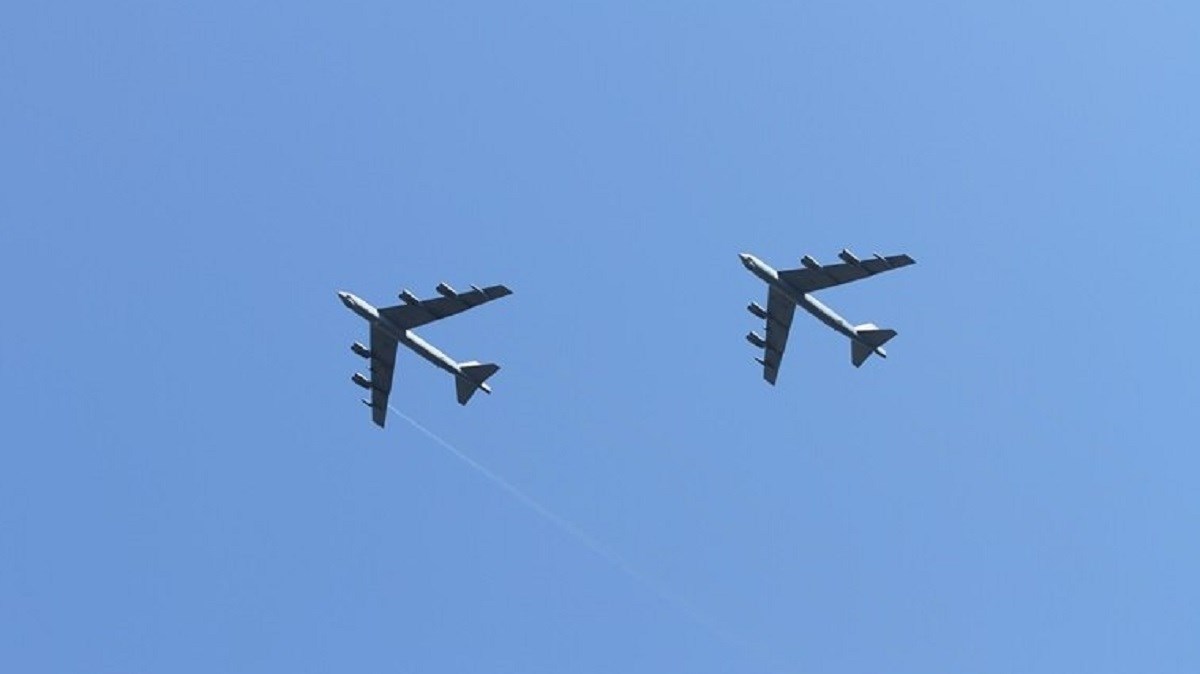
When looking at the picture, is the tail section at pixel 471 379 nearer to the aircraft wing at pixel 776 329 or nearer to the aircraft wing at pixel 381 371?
the aircraft wing at pixel 381 371

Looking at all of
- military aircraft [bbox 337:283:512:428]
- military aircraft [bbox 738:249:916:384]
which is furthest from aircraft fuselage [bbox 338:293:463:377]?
military aircraft [bbox 738:249:916:384]

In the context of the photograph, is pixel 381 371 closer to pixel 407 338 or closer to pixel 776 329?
pixel 407 338

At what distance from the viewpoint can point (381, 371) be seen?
17138cm

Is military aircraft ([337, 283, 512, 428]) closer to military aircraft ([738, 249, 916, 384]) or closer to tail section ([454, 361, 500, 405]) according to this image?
tail section ([454, 361, 500, 405])

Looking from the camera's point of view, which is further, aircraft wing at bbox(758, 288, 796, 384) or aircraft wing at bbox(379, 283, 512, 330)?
aircraft wing at bbox(758, 288, 796, 384)

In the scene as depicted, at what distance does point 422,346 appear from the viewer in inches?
6516

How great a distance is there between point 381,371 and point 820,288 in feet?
113

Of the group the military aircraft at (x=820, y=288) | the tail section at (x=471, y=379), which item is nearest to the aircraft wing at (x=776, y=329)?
the military aircraft at (x=820, y=288)

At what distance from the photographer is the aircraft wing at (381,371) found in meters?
170

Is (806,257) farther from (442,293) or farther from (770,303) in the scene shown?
(442,293)

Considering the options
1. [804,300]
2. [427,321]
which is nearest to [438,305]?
→ [427,321]

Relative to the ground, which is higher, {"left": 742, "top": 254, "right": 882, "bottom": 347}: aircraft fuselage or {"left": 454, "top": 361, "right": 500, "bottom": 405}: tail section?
{"left": 742, "top": 254, "right": 882, "bottom": 347}: aircraft fuselage

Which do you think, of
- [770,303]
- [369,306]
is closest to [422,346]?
[369,306]

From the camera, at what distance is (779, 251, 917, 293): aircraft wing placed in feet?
535
